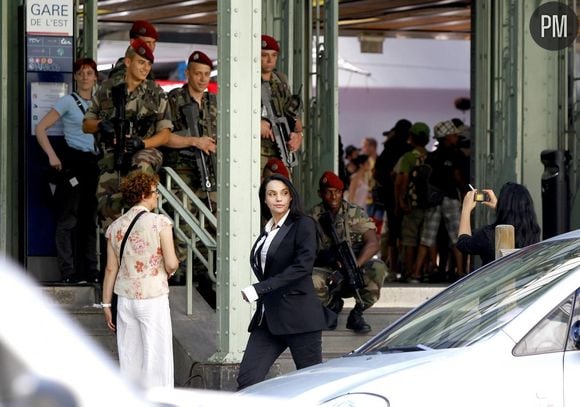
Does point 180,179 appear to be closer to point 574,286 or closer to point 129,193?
point 129,193

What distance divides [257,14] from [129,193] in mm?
1536

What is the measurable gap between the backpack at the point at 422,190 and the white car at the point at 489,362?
28.7 feet

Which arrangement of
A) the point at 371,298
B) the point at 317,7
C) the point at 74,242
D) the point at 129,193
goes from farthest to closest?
the point at 317,7, the point at 74,242, the point at 371,298, the point at 129,193

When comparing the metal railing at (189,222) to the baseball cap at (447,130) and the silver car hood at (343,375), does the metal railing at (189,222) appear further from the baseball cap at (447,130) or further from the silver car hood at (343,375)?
the silver car hood at (343,375)

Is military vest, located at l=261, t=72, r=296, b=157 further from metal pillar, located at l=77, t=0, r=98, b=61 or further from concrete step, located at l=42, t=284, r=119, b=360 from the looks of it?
metal pillar, located at l=77, t=0, r=98, b=61

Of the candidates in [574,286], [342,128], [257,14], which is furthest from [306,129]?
[342,128]

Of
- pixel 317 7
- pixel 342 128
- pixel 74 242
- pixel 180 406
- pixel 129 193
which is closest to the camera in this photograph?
pixel 180 406

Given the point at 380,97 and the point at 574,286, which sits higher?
the point at 380,97

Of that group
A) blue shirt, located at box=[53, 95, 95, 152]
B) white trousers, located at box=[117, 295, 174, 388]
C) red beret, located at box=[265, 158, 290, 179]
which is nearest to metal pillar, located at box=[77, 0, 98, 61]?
blue shirt, located at box=[53, 95, 95, 152]

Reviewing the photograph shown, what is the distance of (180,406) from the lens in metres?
2.43

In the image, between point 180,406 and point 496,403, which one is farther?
point 496,403

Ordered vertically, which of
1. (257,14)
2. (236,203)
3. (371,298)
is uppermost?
(257,14)

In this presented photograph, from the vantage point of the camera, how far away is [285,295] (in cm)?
771

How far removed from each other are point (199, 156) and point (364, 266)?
1.62 metres
